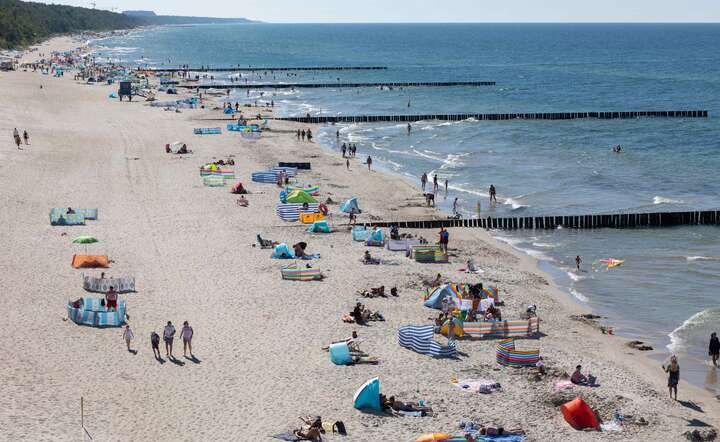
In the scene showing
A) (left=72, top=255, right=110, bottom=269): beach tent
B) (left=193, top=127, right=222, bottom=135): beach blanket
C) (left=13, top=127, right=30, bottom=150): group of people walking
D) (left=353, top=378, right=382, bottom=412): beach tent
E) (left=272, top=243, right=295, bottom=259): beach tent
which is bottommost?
(left=353, top=378, right=382, bottom=412): beach tent

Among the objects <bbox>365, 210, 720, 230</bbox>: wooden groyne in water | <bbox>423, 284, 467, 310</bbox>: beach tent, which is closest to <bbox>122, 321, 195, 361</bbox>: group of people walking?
<bbox>423, 284, 467, 310</bbox>: beach tent

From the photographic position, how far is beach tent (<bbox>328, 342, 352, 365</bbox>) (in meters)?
22.3

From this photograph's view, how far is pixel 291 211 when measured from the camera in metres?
37.8

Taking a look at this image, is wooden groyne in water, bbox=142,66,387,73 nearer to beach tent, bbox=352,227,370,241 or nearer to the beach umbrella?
beach tent, bbox=352,227,370,241

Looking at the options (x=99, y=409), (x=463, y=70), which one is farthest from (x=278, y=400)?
(x=463, y=70)

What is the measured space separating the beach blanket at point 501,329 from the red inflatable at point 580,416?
5450mm

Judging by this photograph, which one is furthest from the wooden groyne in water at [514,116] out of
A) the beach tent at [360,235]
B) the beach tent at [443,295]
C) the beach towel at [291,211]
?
the beach tent at [443,295]

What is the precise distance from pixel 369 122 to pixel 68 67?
59.4 meters

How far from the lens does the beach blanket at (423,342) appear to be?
23.2 m

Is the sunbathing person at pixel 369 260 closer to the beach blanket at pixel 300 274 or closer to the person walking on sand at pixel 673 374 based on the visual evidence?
the beach blanket at pixel 300 274

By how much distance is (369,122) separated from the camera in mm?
76312

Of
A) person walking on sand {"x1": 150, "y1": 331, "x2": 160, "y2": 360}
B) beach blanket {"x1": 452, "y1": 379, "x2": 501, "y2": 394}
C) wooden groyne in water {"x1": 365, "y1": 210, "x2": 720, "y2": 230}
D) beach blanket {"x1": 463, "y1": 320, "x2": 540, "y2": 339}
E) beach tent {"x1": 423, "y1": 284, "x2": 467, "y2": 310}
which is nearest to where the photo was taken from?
beach blanket {"x1": 452, "y1": 379, "x2": 501, "y2": 394}

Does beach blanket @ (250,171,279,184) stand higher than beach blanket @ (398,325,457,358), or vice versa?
beach blanket @ (250,171,279,184)

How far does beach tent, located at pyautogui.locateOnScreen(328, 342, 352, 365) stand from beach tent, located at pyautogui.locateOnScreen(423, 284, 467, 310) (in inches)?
205
